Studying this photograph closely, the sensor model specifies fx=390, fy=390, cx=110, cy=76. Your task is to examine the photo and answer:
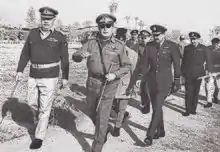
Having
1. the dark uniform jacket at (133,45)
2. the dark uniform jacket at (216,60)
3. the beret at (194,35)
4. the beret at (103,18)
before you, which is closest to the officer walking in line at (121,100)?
the beret at (103,18)

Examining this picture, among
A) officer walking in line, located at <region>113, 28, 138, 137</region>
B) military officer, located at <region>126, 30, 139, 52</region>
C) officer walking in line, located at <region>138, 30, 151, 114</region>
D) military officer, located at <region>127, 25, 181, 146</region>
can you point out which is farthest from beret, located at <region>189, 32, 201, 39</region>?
military officer, located at <region>127, 25, 181, 146</region>

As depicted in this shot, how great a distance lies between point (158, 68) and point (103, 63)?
147 centimetres

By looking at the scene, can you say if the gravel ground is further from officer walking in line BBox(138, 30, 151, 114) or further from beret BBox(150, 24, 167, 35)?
beret BBox(150, 24, 167, 35)

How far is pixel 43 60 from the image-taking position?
5.94 metres

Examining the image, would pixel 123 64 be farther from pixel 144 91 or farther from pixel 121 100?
pixel 144 91

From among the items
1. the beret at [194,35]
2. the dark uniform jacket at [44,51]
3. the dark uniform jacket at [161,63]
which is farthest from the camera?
the beret at [194,35]

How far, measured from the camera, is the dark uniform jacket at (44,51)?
5902 mm

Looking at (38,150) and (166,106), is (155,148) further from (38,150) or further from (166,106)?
(166,106)

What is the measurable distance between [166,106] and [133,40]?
1956mm

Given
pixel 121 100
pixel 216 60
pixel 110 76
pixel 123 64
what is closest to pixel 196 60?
pixel 216 60

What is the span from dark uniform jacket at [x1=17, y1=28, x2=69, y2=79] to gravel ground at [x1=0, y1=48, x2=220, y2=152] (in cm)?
120

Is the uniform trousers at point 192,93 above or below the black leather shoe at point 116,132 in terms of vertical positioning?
above

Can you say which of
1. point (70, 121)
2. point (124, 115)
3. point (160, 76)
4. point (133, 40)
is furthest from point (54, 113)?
point (133, 40)

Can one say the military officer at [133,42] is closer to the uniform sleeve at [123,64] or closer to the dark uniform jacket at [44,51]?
the dark uniform jacket at [44,51]
